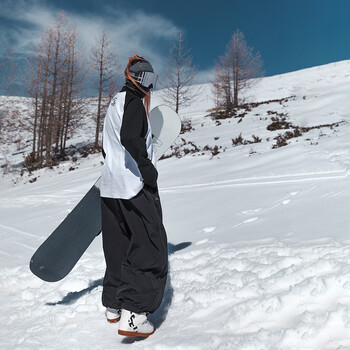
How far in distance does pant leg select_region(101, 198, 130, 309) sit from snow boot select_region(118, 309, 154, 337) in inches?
12.2

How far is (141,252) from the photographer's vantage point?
2109 mm

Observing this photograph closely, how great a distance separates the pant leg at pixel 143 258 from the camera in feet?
6.77

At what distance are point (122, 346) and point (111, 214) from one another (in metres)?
0.84

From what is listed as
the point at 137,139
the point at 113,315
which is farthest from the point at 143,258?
the point at 137,139

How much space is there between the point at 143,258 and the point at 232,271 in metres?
0.88

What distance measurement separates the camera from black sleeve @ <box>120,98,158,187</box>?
203cm

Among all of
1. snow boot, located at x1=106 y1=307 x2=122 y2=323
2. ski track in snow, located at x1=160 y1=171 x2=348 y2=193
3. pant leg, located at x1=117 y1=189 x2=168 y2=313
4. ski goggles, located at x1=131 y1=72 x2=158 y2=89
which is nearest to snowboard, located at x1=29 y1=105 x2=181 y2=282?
snow boot, located at x1=106 y1=307 x2=122 y2=323

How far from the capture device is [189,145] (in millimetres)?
13062

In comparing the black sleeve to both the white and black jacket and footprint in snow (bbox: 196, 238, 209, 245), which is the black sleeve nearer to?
the white and black jacket

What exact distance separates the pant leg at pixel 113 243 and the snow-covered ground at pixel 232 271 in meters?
0.24

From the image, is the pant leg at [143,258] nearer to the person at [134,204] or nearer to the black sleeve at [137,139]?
the person at [134,204]

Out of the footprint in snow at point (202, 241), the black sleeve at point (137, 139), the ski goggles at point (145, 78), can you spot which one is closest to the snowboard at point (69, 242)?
the black sleeve at point (137, 139)

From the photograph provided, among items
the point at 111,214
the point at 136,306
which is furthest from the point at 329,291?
the point at 111,214

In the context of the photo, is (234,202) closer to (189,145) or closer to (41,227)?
(41,227)
